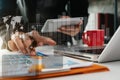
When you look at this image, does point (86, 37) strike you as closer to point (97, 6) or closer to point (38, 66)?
point (38, 66)

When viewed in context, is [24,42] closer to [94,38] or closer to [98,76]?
[98,76]

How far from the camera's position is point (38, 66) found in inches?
20.2

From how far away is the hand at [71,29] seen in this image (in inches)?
41.3

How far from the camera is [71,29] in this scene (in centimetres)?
108

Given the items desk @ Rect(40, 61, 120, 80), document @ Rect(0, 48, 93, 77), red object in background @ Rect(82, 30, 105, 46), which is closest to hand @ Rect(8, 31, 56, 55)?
document @ Rect(0, 48, 93, 77)

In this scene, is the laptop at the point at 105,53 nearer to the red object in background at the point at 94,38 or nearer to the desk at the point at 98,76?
the desk at the point at 98,76

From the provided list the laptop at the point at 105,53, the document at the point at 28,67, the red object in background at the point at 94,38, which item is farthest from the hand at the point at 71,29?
the document at the point at 28,67

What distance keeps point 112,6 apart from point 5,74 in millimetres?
1424

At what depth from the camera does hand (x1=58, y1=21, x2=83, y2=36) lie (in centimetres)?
105

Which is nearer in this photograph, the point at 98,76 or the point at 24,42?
the point at 98,76

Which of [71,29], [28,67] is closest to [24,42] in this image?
[28,67]

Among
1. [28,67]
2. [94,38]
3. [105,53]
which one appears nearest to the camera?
[28,67]

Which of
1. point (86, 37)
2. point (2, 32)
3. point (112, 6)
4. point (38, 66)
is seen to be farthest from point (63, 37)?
point (112, 6)

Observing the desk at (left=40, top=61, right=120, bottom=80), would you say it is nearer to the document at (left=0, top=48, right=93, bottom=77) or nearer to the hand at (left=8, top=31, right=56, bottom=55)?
the document at (left=0, top=48, right=93, bottom=77)
